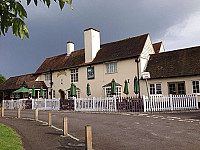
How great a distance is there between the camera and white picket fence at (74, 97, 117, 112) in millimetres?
16922

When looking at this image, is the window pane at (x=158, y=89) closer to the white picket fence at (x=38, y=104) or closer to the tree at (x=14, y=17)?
the white picket fence at (x=38, y=104)

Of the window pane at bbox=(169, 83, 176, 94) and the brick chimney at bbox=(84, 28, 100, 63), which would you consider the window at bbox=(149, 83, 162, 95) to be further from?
the brick chimney at bbox=(84, 28, 100, 63)

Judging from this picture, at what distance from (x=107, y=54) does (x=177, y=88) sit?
919 centimetres

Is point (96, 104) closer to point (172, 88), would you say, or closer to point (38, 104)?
point (172, 88)

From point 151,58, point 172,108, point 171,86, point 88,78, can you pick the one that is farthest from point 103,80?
point 172,108

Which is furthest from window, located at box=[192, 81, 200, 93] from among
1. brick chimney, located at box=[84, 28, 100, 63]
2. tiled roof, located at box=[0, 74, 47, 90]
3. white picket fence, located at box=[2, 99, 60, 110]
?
tiled roof, located at box=[0, 74, 47, 90]

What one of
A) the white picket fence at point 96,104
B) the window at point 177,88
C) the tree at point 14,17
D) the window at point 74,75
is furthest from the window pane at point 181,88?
the tree at point 14,17

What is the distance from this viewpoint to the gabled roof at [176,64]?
1783 cm

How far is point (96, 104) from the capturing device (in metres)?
17.9

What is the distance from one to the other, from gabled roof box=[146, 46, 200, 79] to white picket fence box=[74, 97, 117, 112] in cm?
532

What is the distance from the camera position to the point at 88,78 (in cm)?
2447

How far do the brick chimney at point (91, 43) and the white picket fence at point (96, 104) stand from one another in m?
7.55

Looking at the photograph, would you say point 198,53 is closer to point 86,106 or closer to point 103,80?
point 103,80

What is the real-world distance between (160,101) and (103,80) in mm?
8666
